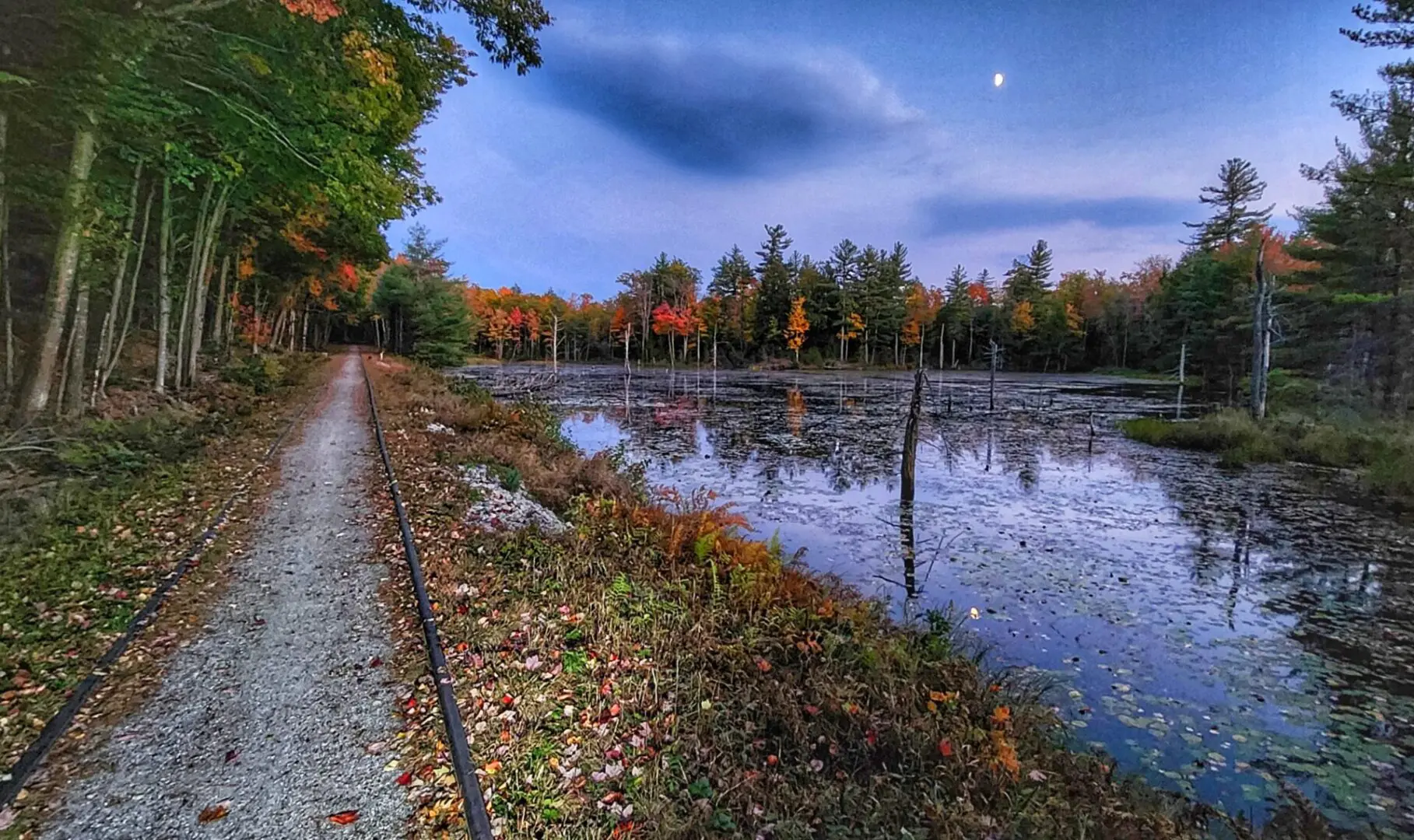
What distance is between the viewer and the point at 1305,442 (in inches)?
672

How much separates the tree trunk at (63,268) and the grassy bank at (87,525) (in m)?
0.65

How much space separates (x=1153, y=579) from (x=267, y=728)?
10.1 metres

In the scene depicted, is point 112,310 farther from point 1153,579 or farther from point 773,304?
point 773,304

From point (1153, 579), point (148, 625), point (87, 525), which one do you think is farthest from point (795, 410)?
point (148, 625)

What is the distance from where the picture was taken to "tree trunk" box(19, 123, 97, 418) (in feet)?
22.8

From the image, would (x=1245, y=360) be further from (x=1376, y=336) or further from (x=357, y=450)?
(x=357, y=450)

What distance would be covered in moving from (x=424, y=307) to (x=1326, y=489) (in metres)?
43.6

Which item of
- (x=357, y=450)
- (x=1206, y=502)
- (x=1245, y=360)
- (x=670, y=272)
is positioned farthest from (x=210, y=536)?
(x=670, y=272)

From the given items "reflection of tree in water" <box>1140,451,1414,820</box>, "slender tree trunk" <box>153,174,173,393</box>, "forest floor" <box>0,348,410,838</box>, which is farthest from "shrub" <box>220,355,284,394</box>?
"reflection of tree in water" <box>1140,451,1414,820</box>

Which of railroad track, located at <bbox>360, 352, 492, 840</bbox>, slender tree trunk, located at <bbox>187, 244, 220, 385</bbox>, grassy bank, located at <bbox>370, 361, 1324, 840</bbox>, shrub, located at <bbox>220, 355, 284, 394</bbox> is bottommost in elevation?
grassy bank, located at <bbox>370, 361, 1324, 840</bbox>

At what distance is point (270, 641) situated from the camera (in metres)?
4.27

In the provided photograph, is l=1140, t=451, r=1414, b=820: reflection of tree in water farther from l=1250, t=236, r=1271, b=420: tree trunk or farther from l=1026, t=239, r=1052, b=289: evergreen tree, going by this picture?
l=1026, t=239, r=1052, b=289: evergreen tree

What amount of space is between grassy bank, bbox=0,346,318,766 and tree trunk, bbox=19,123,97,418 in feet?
2.12

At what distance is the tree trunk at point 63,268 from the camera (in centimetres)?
694
